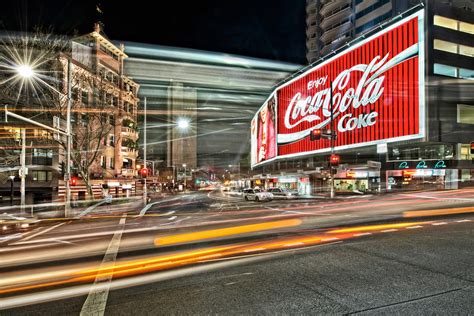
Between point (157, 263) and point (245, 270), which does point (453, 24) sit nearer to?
point (245, 270)

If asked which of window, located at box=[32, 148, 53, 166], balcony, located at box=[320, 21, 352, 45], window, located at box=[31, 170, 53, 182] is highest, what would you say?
balcony, located at box=[320, 21, 352, 45]

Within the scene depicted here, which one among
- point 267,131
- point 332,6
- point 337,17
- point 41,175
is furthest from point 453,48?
point 41,175

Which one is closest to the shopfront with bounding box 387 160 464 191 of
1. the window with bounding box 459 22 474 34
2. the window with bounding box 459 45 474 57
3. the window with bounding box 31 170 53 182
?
the window with bounding box 459 45 474 57

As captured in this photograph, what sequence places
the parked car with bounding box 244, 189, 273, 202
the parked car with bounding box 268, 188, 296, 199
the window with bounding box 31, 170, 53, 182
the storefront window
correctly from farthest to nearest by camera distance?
the window with bounding box 31, 170, 53, 182 → the parked car with bounding box 268, 188, 296, 199 → the storefront window → the parked car with bounding box 244, 189, 273, 202

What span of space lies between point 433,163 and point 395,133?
5809 millimetres

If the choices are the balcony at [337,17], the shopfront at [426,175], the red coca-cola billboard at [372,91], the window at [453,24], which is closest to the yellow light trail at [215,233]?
the red coca-cola billboard at [372,91]

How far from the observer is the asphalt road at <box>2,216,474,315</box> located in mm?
4664

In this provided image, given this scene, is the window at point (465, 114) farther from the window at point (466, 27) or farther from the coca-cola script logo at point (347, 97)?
the window at point (466, 27)

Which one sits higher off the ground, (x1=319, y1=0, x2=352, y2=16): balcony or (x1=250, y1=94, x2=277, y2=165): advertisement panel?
(x1=319, y1=0, x2=352, y2=16): balcony

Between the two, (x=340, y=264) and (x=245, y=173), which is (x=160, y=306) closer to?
(x=340, y=264)

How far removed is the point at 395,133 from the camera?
35344 mm

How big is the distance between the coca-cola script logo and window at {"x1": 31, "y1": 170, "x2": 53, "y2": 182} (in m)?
40.0

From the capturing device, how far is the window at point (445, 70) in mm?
34281

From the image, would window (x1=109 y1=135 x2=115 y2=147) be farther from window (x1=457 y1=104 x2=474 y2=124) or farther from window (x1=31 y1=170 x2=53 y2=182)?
window (x1=457 y1=104 x2=474 y2=124)
